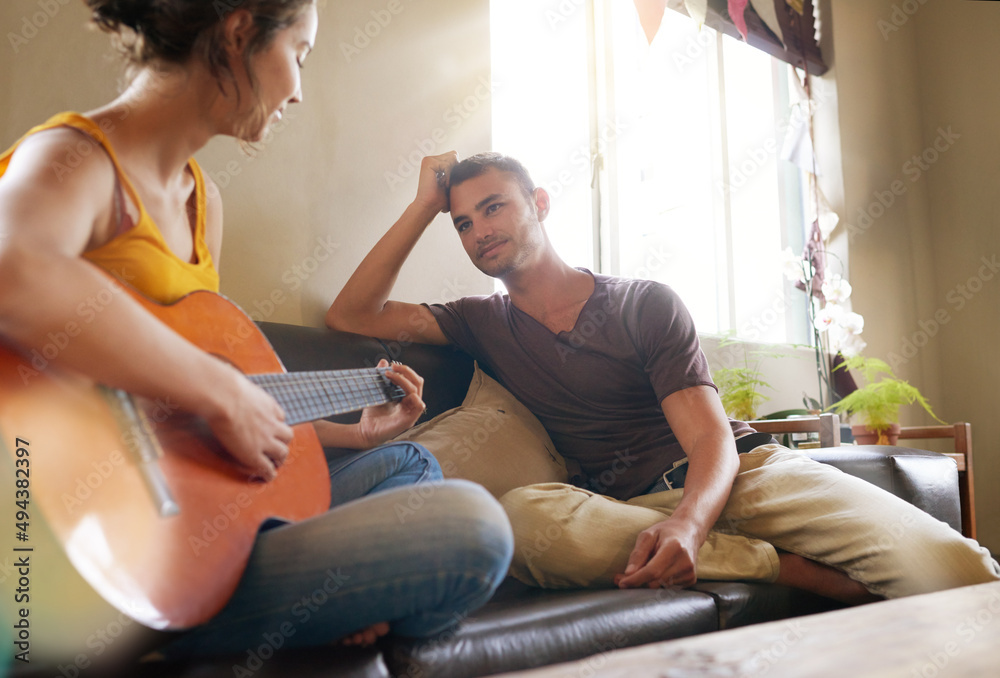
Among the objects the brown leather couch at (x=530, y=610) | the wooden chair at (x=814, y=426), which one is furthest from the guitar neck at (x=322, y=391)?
the wooden chair at (x=814, y=426)

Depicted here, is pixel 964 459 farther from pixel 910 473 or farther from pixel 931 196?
pixel 931 196

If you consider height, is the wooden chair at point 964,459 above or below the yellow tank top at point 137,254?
below

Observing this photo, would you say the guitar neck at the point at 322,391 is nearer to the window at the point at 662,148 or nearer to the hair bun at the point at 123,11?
the hair bun at the point at 123,11

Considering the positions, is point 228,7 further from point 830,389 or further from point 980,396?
point 980,396

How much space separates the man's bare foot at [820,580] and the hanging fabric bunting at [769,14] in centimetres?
276

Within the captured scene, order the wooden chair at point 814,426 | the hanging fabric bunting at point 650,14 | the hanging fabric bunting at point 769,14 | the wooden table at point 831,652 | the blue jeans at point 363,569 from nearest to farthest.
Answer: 1. the wooden table at point 831,652
2. the blue jeans at point 363,569
3. the wooden chair at point 814,426
4. the hanging fabric bunting at point 650,14
5. the hanging fabric bunting at point 769,14

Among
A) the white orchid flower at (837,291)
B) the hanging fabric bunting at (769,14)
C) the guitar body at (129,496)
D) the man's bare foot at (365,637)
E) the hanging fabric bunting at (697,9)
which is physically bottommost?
the man's bare foot at (365,637)

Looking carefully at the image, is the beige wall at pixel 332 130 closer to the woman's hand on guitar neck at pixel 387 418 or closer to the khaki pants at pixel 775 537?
the woman's hand on guitar neck at pixel 387 418

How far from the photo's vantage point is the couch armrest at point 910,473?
1.41m

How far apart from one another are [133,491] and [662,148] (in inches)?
109

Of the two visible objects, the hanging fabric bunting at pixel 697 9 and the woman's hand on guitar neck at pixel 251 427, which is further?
the hanging fabric bunting at pixel 697 9

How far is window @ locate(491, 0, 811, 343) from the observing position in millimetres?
2609

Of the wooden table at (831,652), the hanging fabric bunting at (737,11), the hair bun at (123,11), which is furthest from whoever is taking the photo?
the hanging fabric bunting at (737,11)

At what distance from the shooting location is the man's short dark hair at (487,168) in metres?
1.67
